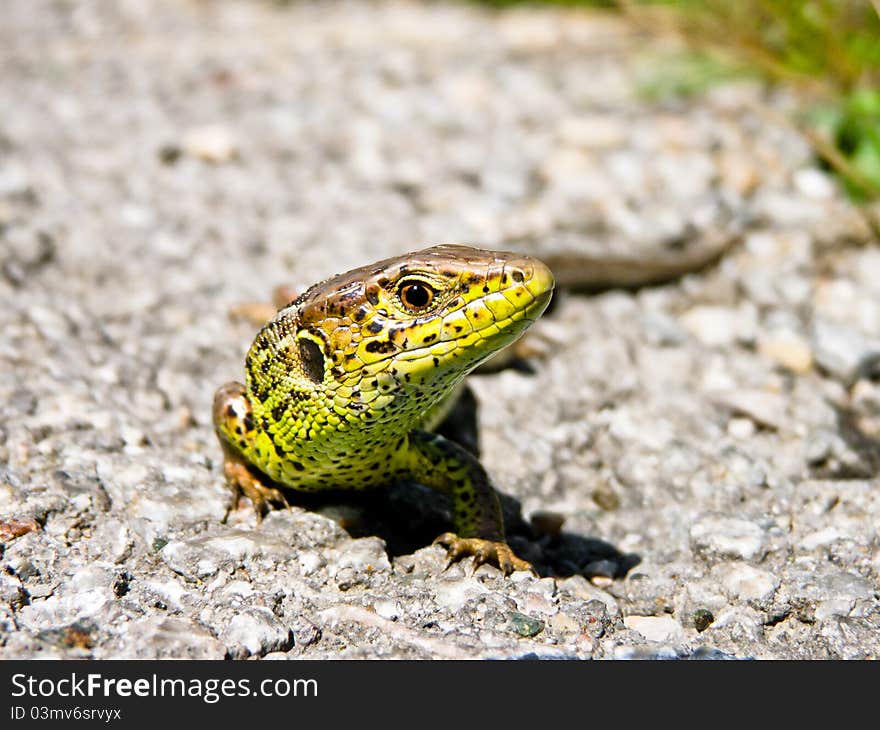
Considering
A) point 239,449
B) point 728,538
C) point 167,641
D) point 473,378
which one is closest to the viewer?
point 167,641

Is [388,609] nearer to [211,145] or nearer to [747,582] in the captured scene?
[747,582]

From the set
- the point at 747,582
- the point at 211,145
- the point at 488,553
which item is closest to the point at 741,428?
the point at 747,582

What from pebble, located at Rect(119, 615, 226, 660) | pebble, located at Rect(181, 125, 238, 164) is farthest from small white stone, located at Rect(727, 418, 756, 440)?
pebble, located at Rect(181, 125, 238, 164)

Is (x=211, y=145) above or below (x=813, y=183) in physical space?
below

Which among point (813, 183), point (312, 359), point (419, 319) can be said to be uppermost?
point (419, 319)

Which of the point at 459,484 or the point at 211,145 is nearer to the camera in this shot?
the point at 459,484

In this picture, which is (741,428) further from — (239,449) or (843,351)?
(239,449)

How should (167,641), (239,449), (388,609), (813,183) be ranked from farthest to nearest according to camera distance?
(813,183), (239,449), (388,609), (167,641)

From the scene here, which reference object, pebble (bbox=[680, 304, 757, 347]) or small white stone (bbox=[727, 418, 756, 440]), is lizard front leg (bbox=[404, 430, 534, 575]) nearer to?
small white stone (bbox=[727, 418, 756, 440])
